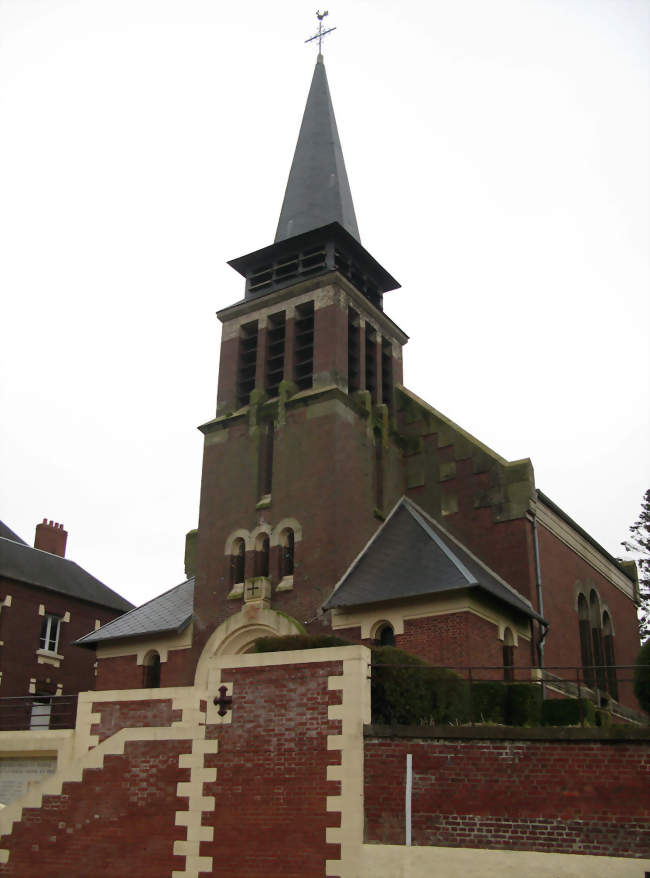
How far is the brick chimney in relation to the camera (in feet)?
138

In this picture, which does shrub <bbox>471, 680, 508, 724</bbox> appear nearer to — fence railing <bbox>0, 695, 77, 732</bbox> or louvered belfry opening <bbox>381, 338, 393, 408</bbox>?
louvered belfry opening <bbox>381, 338, 393, 408</bbox>

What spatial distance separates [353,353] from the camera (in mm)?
31109

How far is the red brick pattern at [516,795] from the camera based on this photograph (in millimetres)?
14031

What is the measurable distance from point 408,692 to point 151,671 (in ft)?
45.0

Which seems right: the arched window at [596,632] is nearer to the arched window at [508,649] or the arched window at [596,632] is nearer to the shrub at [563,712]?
the arched window at [508,649]

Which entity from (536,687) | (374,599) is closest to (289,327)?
(374,599)

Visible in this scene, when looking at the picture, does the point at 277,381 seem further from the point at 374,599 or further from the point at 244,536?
the point at 374,599

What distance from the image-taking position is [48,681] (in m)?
36.2

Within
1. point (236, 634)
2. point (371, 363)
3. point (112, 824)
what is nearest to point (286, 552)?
point (236, 634)

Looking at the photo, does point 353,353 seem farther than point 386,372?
No

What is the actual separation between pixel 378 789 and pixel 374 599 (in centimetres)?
852

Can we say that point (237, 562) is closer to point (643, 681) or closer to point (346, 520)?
point (346, 520)

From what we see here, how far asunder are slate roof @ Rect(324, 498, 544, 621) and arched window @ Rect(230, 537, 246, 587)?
3966 mm

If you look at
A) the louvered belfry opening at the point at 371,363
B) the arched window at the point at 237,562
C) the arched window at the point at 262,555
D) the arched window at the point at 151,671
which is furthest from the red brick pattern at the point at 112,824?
the louvered belfry opening at the point at 371,363
